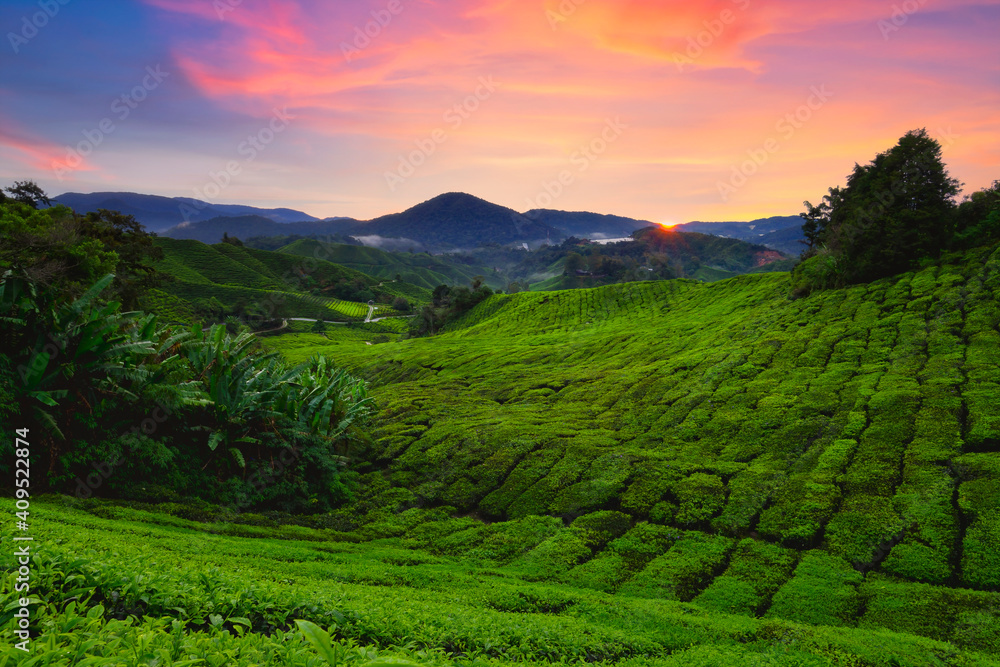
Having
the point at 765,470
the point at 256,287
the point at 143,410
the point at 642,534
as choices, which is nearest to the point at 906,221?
the point at 765,470

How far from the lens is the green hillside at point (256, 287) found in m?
102

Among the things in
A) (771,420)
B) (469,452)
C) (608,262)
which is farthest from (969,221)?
(608,262)

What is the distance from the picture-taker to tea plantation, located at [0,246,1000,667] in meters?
4.76

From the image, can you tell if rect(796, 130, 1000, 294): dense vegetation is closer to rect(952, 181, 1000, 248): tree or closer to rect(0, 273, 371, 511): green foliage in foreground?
rect(952, 181, 1000, 248): tree

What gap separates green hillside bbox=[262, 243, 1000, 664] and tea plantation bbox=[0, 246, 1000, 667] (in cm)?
7

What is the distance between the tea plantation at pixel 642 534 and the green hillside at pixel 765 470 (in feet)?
0.21

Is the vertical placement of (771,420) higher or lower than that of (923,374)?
lower

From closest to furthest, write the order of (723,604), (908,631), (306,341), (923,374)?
(908,631), (723,604), (923,374), (306,341)

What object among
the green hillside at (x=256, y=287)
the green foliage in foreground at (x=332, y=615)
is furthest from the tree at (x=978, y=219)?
the green hillside at (x=256, y=287)

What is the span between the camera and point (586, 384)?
23.1 m

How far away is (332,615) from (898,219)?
92.8ft

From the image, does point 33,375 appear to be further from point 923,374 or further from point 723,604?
point 923,374

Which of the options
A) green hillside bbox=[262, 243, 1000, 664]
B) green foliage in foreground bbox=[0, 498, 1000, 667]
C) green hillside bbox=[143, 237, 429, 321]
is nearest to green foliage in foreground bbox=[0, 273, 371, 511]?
green foliage in foreground bbox=[0, 498, 1000, 667]

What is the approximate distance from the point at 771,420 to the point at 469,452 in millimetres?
9427
